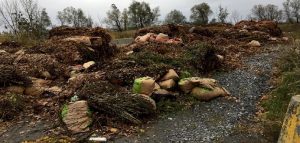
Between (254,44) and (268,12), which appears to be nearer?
(254,44)

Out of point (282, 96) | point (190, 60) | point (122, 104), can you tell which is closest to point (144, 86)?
point (122, 104)

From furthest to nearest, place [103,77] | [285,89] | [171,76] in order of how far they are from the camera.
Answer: [103,77] < [171,76] < [285,89]

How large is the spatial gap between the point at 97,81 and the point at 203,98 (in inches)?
82.5

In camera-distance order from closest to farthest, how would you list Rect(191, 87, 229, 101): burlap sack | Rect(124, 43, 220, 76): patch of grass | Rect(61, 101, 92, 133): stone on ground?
Rect(61, 101, 92, 133): stone on ground → Rect(191, 87, 229, 101): burlap sack → Rect(124, 43, 220, 76): patch of grass

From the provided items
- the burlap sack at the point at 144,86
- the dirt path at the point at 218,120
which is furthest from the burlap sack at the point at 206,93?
the burlap sack at the point at 144,86

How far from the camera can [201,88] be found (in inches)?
297

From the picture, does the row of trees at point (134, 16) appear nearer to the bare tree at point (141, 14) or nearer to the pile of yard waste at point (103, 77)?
the bare tree at point (141, 14)

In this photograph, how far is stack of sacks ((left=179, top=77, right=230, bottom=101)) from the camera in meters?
7.46

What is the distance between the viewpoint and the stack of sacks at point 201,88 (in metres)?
7.46

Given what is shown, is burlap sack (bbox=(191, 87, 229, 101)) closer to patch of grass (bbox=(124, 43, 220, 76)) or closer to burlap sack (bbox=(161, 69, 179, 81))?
burlap sack (bbox=(161, 69, 179, 81))

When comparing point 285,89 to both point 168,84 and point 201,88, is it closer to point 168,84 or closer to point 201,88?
point 201,88

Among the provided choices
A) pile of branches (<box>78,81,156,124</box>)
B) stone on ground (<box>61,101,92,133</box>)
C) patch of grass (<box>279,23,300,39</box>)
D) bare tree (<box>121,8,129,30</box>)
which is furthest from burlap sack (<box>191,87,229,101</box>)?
bare tree (<box>121,8,129,30</box>)

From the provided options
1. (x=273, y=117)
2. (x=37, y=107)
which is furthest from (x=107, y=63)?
(x=273, y=117)

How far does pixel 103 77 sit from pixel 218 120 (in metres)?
2.64
